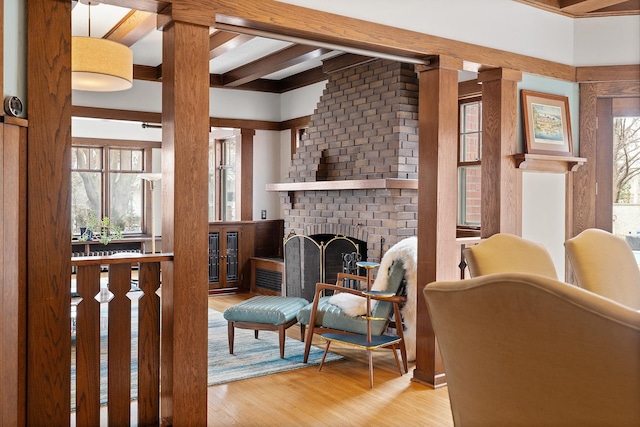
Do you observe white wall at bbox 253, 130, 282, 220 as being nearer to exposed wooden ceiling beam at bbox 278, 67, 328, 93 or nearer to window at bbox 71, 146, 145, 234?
exposed wooden ceiling beam at bbox 278, 67, 328, 93

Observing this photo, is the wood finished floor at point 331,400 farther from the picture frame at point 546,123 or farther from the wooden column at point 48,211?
the picture frame at point 546,123

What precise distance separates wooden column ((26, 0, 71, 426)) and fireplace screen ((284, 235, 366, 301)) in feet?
11.3

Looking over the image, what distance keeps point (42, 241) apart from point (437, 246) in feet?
7.73

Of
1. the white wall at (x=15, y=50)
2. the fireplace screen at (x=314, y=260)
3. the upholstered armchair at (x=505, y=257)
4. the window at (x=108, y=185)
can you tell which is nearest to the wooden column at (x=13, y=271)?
the white wall at (x=15, y=50)

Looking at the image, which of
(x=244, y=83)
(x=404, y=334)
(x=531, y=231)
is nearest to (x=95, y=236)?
(x=244, y=83)

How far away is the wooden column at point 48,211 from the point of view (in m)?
2.56

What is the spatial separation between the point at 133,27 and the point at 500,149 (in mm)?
3392

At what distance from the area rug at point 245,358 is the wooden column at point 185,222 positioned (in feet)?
2.91

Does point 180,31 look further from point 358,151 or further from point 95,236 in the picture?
point 95,236

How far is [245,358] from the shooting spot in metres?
4.48

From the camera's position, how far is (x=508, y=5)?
4203 mm

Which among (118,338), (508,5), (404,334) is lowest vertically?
(404,334)

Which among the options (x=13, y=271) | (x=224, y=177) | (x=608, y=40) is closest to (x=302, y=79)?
(x=224, y=177)

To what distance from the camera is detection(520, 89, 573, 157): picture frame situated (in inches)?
171
